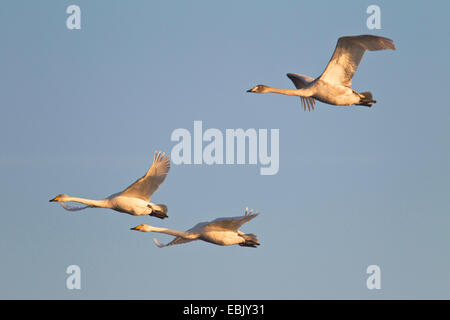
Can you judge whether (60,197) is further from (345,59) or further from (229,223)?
(345,59)

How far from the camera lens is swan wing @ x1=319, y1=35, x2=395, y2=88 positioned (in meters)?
45.7

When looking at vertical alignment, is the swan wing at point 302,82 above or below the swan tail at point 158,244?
above

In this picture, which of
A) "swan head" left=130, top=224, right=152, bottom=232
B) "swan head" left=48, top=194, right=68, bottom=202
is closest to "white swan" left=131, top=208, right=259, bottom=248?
"swan head" left=130, top=224, right=152, bottom=232

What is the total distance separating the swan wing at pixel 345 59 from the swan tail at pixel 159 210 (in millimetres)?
7543

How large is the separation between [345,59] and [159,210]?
347 inches

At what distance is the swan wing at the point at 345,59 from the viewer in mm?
45656

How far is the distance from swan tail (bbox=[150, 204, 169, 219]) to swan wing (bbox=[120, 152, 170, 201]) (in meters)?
0.42

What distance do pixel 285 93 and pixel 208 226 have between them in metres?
6.64

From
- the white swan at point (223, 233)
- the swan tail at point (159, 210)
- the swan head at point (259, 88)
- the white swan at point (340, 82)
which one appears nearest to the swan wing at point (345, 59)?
the white swan at point (340, 82)

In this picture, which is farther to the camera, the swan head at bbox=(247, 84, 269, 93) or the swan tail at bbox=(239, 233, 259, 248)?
the swan head at bbox=(247, 84, 269, 93)

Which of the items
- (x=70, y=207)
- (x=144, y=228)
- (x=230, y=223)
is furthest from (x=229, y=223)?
(x=70, y=207)

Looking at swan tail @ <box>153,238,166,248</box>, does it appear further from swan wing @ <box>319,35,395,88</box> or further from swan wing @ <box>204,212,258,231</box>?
swan wing @ <box>319,35,395,88</box>

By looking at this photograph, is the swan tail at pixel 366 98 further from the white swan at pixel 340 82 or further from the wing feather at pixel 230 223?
the wing feather at pixel 230 223

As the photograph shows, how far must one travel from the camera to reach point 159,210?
45562 millimetres
